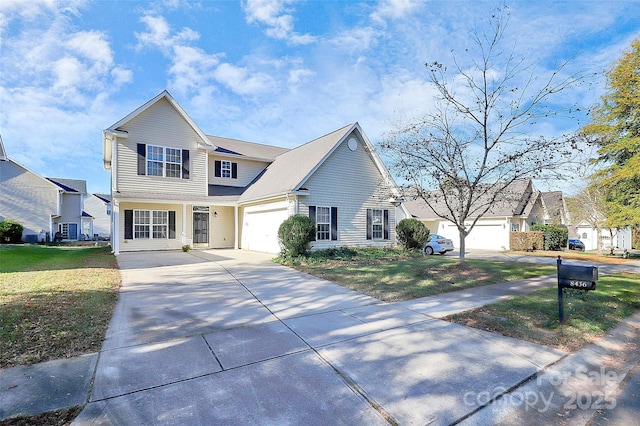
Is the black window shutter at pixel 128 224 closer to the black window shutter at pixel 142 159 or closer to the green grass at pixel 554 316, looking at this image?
the black window shutter at pixel 142 159

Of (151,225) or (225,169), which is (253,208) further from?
(151,225)

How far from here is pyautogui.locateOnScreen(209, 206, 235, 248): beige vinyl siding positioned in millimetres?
18552

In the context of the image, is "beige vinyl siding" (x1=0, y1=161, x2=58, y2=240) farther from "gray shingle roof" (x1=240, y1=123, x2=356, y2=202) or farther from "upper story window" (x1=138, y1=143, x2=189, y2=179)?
"gray shingle roof" (x1=240, y1=123, x2=356, y2=202)

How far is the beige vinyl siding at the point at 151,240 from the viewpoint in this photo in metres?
15.9

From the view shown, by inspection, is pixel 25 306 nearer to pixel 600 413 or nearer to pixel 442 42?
pixel 600 413

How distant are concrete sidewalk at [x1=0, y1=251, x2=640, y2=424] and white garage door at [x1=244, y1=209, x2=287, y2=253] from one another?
28.4 ft

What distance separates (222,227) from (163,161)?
5.04 metres

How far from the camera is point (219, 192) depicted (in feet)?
61.3

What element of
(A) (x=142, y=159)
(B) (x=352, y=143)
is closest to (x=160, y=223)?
(A) (x=142, y=159)

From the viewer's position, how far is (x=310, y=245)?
14203 mm

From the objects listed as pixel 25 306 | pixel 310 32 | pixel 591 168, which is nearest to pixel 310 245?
pixel 310 32

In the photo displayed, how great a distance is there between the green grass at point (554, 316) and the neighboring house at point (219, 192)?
913cm

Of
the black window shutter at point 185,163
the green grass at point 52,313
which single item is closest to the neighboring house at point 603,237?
the black window shutter at point 185,163

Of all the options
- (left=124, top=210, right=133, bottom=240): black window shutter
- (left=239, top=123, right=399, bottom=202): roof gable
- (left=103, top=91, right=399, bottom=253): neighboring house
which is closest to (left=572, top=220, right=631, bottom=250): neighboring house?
(left=103, top=91, right=399, bottom=253): neighboring house
